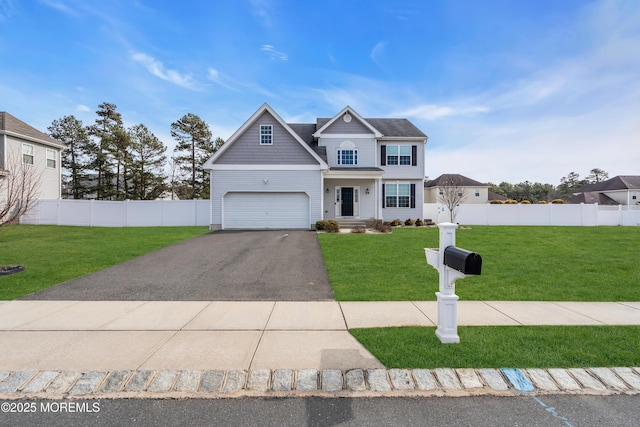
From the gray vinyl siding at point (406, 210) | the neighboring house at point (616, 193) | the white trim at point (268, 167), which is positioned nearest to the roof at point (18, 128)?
the white trim at point (268, 167)

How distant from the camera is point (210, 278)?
7.58 meters

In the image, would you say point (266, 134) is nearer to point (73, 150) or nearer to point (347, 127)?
point (347, 127)

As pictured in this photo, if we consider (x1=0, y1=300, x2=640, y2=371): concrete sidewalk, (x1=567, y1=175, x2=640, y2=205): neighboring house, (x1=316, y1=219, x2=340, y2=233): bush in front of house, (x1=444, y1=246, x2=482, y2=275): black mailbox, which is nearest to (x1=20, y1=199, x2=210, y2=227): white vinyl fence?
(x1=316, y1=219, x2=340, y2=233): bush in front of house

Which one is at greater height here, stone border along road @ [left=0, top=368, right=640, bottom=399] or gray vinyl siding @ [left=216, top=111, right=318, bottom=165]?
gray vinyl siding @ [left=216, top=111, right=318, bottom=165]

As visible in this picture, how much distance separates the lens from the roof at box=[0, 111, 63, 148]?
67.6ft

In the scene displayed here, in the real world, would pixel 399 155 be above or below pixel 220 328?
above

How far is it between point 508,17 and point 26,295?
15897 mm

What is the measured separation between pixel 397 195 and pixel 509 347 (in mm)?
19536

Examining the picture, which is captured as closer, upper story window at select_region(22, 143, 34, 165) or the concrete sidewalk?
the concrete sidewalk

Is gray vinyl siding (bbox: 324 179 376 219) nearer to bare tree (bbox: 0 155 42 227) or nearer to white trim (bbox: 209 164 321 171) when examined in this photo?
white trim (bbox: 209 164 321 171)

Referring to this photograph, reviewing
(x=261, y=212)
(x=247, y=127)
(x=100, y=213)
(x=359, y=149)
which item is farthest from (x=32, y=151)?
(x=359, y=149)

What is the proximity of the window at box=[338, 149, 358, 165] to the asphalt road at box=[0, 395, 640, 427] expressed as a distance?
1958 cm

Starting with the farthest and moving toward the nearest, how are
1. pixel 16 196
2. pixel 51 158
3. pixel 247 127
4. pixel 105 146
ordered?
pixel 105 146
pixel 51 158
pixel 247 127
pixel 16 196

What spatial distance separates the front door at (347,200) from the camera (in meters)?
21.4
